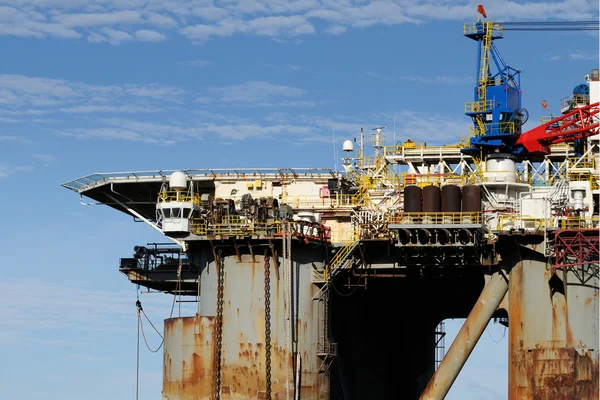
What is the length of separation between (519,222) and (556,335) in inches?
203

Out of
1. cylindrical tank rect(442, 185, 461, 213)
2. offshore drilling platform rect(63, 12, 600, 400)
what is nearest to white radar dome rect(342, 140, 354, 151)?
offshore drilling platform rect(63, 12, 600, 400)

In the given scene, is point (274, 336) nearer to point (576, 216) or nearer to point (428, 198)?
point (428, 198)

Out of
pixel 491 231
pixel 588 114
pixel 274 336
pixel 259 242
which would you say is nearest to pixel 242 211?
pixel 259 242

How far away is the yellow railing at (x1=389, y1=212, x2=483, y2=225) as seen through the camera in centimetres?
5747

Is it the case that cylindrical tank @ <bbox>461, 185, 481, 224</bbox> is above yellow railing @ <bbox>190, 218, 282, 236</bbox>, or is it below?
above

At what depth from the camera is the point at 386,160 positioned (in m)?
65.2

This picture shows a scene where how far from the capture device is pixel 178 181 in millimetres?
→ 62688

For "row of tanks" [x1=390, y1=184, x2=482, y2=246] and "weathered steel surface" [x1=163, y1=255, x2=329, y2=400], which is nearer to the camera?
"row of tanks" [x1=390, y1=184, x2=482, y2=246]

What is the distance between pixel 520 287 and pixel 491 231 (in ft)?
8.94

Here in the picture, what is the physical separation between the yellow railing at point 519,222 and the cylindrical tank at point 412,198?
148 inches

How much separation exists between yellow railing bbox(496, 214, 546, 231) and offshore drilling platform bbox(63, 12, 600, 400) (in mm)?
97

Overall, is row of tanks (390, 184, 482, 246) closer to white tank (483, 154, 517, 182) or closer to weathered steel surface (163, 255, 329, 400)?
white tank (483, 154, 517, 182)

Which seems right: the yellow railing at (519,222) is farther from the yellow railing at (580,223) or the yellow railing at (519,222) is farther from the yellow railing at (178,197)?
the yellow railing at (178,197)

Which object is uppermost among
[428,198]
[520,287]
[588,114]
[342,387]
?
[588,114]
